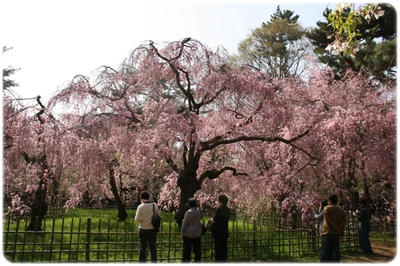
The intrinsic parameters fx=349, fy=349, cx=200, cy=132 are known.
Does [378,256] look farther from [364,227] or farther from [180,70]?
[180,70]

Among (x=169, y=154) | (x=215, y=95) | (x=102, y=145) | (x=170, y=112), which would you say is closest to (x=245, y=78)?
(x=215, y=95)

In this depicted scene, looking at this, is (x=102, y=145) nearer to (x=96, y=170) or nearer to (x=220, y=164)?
(x=96, y=170)

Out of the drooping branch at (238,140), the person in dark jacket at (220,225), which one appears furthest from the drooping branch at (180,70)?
the person in dark jacket at (220,225)

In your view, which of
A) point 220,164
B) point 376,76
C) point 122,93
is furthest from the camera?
point 376,76

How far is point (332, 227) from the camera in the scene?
625cm

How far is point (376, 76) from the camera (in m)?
14.0

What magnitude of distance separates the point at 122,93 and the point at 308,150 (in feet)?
17.7

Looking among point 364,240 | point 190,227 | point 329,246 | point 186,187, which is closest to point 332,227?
point 329,246

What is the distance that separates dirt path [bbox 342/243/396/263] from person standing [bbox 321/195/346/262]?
2.07 m

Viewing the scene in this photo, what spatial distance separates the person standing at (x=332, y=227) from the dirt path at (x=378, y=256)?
207cm

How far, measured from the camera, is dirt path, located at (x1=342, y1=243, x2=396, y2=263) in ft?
26.9

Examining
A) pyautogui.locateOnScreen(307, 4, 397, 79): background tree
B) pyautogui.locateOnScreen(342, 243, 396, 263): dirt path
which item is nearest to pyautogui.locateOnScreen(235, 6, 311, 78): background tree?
pyautogui.locateOnScreen(307, 4, 397, 79): background tree

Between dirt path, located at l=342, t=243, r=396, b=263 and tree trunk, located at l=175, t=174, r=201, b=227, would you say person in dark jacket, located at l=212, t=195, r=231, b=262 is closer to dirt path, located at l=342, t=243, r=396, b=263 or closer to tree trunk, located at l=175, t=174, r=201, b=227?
tree trunk, located at l=175, t=174, r=201, b=227

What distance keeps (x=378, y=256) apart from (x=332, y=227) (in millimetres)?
3512
